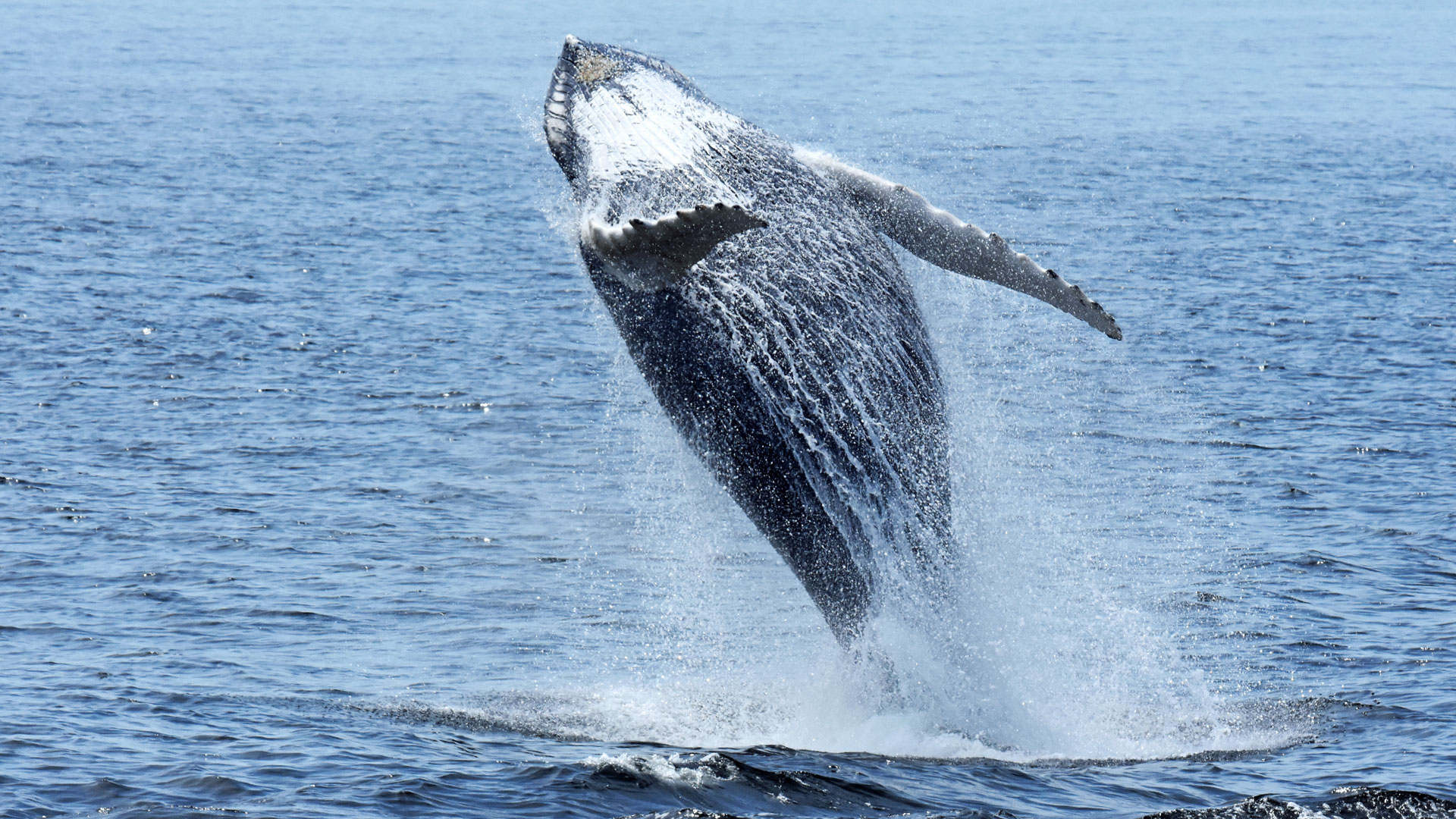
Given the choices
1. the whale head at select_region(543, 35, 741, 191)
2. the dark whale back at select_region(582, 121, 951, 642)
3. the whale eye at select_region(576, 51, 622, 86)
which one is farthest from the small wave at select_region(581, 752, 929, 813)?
the whale eye at select_region(576, 51, 622, 86)

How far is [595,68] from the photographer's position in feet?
43.4

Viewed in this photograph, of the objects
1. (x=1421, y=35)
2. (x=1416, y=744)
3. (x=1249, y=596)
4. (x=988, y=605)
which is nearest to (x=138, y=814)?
(x=988, y=605)

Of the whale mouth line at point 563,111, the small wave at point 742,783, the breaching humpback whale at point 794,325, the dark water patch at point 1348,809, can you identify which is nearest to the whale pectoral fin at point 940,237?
the breaching humpback whale at point 794,325

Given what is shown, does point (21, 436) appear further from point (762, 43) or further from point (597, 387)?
point (762, 43)

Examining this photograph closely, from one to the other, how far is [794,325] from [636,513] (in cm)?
793

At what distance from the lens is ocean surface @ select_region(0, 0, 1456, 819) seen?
1148cm

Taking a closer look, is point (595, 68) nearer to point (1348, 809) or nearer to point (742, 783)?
point (742, 783)

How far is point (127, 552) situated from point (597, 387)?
8.49 meters

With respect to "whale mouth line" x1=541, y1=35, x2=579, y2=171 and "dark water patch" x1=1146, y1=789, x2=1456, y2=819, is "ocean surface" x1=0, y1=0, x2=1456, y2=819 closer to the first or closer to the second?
"dark water patch" x1=1146, y1=789, x2=1456, y2=819

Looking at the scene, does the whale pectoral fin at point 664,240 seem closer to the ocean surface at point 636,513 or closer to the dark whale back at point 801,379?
the dark whale back at point 801,379

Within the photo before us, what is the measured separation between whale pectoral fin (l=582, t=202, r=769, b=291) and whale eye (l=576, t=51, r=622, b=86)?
244 centimetres

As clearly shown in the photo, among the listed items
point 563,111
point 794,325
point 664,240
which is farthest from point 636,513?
point 664,240

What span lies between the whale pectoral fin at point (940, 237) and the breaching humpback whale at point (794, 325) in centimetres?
1

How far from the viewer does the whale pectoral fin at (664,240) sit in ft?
33.3
